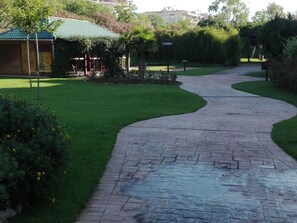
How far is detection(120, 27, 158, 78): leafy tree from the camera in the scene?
2181 cm

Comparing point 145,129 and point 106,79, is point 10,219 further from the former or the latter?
point 106,79

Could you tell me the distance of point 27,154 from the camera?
4.26 meters

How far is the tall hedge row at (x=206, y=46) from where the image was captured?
39938mm

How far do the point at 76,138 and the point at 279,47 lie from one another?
23.3 meters

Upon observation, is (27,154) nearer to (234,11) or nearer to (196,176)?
(196,176)

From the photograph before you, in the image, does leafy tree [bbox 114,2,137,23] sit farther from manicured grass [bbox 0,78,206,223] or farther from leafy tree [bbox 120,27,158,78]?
manicured grass [bbox 0,78,206,223]

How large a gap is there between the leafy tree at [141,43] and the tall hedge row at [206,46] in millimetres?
15115

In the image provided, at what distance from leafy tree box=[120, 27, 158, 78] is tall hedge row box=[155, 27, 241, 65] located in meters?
15.1

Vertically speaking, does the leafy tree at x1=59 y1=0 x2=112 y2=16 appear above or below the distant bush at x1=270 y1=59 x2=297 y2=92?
above

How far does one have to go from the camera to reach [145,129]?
9.18 m

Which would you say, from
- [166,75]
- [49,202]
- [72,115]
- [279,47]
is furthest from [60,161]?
[279,47]

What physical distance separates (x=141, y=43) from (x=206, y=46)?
2237 centimetres

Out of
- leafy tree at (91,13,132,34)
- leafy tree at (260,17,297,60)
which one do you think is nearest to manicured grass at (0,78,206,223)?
leafy tree at (260,17,297,60)

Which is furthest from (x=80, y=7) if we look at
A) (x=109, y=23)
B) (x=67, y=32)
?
(x=67, y=32)
